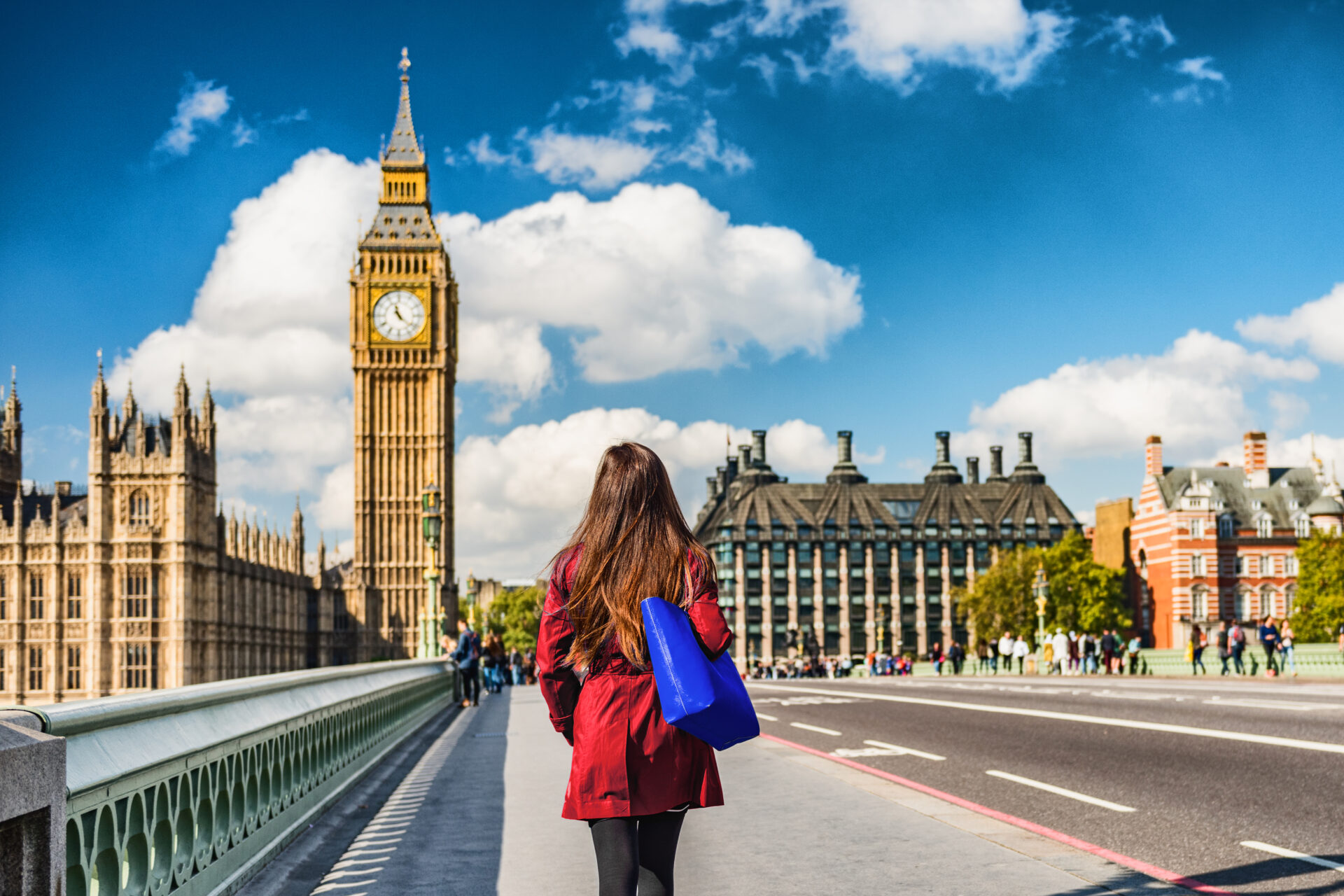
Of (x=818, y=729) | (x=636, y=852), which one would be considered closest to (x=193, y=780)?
(x=636, y=852)

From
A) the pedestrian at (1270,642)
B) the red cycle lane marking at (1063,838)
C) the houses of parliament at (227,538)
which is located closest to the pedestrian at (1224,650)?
the pedestrian at (1270,642)

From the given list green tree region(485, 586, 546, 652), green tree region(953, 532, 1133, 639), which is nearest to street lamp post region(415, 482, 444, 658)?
green tree region(953, 532, 1133, 639)

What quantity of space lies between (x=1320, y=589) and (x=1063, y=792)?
79277mm

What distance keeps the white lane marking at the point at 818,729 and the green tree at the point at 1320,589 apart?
66.6m

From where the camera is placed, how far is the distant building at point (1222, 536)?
9338 centimetres

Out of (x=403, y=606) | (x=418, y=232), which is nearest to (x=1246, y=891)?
(x=403, y=606)

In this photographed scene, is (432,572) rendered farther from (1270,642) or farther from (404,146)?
(404,146)

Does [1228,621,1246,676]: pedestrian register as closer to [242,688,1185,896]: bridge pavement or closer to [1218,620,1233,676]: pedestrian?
[1218,620,1233,676]: pedestrian

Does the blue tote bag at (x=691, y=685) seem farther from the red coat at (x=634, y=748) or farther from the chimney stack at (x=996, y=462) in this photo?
the chimney stack at (x=996, y=462)

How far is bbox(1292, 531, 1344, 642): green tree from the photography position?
3041 inches

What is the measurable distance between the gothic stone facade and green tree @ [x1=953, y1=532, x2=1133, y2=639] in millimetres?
53444

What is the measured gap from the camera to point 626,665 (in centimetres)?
399

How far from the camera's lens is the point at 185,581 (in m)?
83.8

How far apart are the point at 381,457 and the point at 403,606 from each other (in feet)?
43.2
